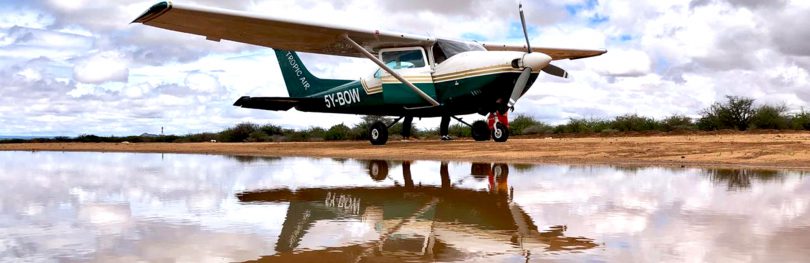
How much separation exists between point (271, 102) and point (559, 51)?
8.65 meters

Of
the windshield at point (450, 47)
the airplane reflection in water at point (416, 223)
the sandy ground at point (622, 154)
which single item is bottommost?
the airplane reflection in water at point (416, 223)

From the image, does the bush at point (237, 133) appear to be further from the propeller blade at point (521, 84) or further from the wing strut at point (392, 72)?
the propeller blade at point (521, 84)

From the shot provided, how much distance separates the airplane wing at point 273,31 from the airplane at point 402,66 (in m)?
0.02

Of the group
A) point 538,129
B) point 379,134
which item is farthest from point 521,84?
point 538,129

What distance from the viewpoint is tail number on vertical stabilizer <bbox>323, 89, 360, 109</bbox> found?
18344 millimetres

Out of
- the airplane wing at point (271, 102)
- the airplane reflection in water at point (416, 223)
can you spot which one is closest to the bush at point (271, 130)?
the airplane wing at point (271, 102)

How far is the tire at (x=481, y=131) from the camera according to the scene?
60.5ft

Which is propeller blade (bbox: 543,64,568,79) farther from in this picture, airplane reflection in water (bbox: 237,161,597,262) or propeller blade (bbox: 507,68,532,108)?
airplane reflection in water (bbox: 237,161,597,262)

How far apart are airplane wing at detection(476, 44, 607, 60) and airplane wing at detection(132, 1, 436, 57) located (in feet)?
13.0

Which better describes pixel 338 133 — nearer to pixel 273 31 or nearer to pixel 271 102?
pixel 271 102

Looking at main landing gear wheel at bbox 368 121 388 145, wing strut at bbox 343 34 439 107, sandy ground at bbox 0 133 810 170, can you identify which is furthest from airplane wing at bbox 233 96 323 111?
wing strut at bbox 343 34 439 107

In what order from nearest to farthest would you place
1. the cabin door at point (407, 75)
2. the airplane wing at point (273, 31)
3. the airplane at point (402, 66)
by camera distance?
the airplane wing at point (273, 31), the airplane at point (402, 66), the cabin door at point (407, 75)

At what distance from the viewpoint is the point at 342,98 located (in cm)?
1878

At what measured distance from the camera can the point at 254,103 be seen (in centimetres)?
1980
